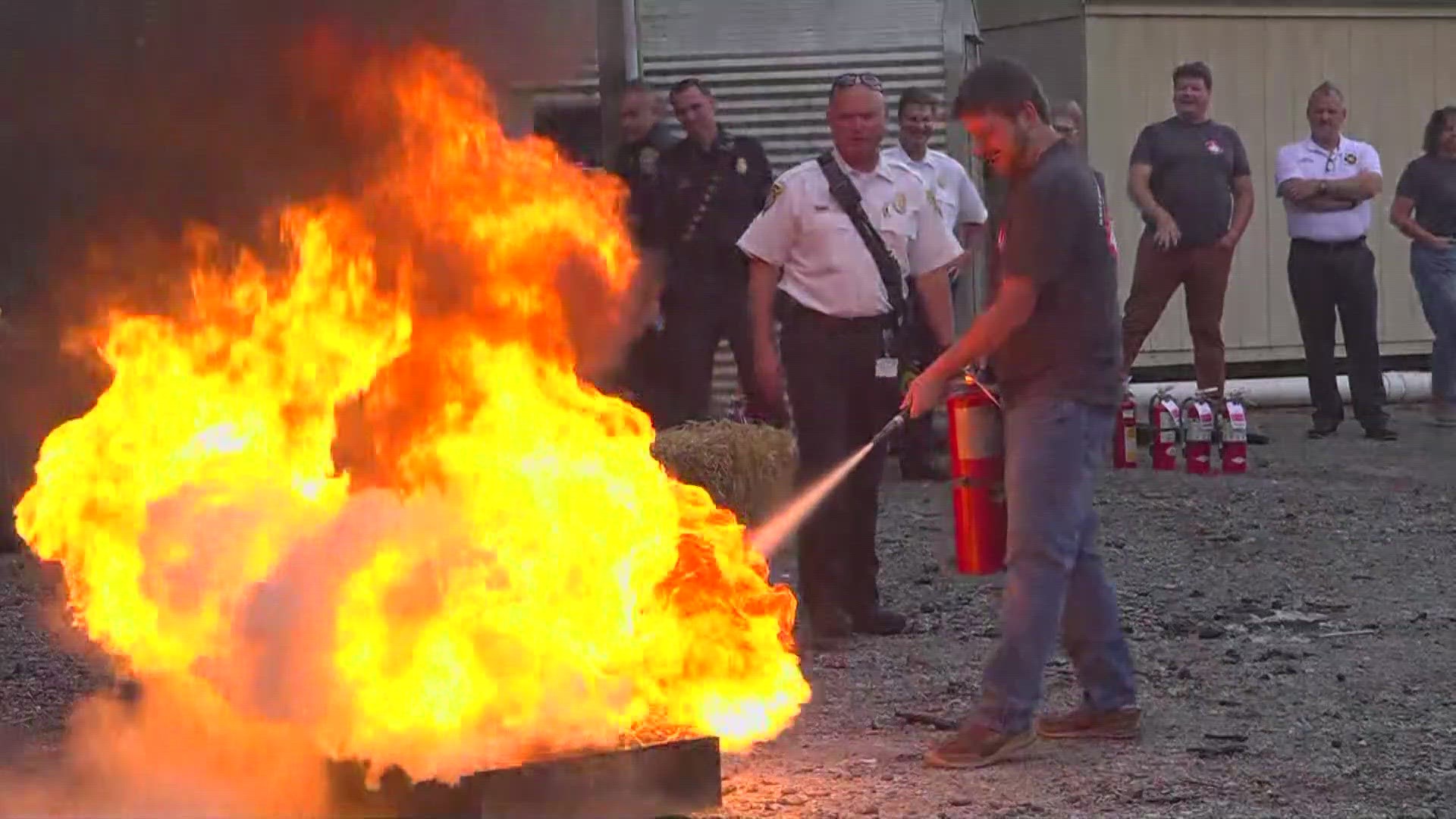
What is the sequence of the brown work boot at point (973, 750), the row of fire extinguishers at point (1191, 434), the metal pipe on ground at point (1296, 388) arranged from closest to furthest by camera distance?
the brown work boot at point (973, 750)
the row of fire extinguishers at point (1191, 434)
the metal pipe on ground at point (1296, 388)

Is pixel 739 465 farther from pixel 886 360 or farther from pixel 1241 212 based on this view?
pixel 1241 212

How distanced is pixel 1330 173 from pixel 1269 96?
2641 millimetres

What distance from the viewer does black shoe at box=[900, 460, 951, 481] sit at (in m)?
10.9

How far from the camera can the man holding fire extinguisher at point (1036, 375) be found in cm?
552

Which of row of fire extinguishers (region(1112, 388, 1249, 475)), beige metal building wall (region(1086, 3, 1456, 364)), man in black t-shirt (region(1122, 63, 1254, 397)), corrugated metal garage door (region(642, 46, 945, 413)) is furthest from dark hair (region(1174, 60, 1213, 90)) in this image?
beige metal building wall (region(1086, 3, 1456, 364))

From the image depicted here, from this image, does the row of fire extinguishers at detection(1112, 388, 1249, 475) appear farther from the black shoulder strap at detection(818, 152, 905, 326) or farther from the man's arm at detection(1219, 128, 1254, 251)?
the black shoulder strap at detection(818, 152, 905, 326)

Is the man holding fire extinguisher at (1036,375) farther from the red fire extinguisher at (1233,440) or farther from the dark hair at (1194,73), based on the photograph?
the dark hair at (1194,73)

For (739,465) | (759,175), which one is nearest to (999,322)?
(739,465)

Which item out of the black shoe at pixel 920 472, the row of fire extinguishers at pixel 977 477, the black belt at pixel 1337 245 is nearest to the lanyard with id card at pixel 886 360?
the row of fire extinguishers at pixel 977 477

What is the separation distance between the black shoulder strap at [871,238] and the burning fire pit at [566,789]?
2.50 m

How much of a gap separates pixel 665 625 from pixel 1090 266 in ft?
5.07

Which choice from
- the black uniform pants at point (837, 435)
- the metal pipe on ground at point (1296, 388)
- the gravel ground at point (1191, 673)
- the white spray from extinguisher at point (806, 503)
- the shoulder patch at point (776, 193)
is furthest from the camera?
the metal pipe on ground at point (1296, 388)

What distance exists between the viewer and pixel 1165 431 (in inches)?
443

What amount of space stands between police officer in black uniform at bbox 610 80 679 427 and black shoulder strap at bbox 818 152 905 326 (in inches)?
98.0
